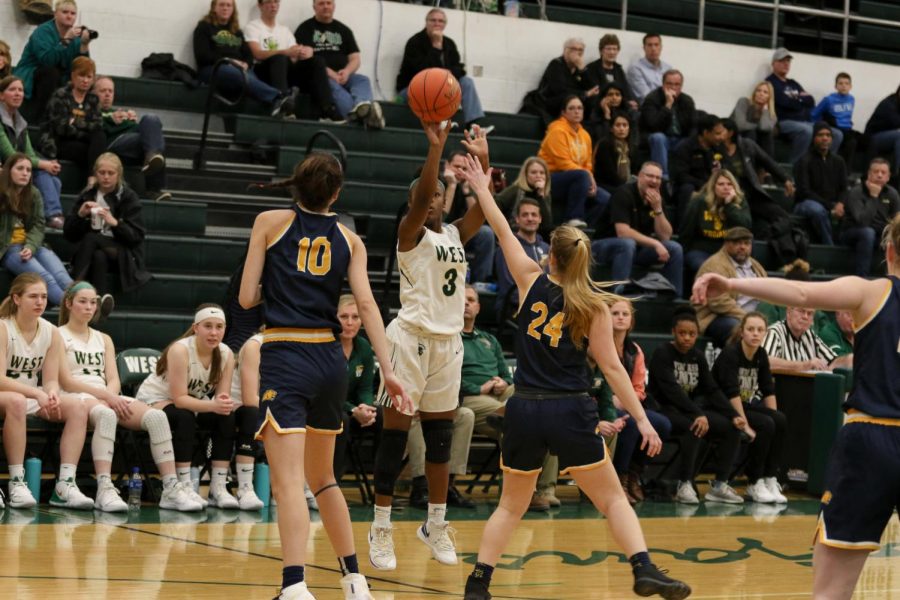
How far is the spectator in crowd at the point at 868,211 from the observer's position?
46.8 feet

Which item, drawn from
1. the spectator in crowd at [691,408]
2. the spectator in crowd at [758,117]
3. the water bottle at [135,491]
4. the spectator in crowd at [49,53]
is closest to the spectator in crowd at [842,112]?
the spectator in crowd at [758,117]

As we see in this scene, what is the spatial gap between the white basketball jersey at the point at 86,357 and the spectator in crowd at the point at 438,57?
5.84 m

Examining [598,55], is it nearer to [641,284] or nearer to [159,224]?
[641,284]

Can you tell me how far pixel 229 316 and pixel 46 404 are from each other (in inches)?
69.6

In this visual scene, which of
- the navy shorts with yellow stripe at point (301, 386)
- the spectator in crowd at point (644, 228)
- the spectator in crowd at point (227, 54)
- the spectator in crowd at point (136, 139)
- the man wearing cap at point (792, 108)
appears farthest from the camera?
the man wearing cap at point (792, 108)

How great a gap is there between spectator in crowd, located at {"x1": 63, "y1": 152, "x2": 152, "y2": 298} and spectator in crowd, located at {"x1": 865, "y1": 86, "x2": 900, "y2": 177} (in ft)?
31.0

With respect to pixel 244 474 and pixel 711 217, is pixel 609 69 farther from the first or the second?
pixel 244 474

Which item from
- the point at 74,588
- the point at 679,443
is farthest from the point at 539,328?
the point at 679,443

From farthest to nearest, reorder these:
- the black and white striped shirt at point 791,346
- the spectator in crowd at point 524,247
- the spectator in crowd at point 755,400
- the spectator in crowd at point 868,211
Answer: the spectator in crowd at point 868,211 → the black and white striped shirt at point 791,346 → the spectator in crowd at point 524,247 → the spectator in crowd at point 755,400

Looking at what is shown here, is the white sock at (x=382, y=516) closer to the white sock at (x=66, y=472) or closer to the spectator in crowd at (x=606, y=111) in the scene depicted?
the white sock at (x=66, y=472)

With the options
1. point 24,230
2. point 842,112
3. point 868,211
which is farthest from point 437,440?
point 842,112

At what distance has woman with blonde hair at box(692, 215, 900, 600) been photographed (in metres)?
4.48

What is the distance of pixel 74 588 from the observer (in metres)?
6.20

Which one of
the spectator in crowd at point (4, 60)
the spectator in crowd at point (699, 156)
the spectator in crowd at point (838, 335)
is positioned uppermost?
the spectator in crowd at point (4, 60)
